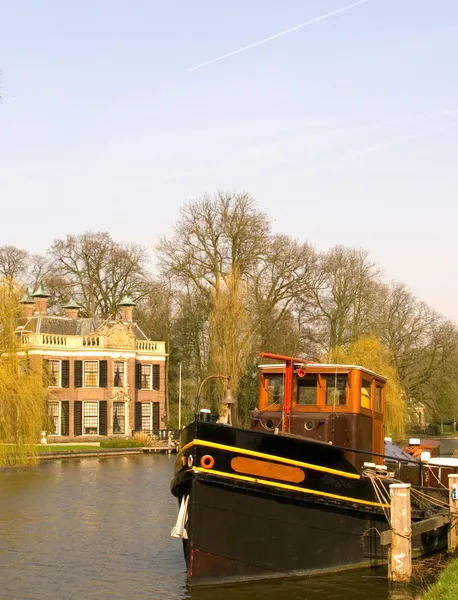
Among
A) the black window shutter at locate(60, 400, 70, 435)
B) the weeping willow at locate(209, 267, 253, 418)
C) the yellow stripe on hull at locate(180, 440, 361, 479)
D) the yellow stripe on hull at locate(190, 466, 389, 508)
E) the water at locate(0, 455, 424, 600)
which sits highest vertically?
the weeping willow at locate(209, 267, 253, 418)

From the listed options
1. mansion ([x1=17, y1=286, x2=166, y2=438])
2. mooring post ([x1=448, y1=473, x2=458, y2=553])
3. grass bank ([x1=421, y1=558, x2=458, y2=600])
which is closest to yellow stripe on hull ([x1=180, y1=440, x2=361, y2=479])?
grass bank ([x1=421, y1=558, x2=458, y2=600])

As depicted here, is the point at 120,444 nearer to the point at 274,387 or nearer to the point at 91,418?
the point at 91,418

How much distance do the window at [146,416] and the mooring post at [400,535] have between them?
48525mm

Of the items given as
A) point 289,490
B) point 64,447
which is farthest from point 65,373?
point 289,490

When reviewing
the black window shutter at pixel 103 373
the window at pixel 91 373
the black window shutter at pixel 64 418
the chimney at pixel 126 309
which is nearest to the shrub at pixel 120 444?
the black window shutter at pixel 64 418

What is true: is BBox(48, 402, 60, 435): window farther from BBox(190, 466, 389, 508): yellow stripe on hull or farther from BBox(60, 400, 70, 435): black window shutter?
BBox(190, 466, 389, 508): yellow stripe on hull

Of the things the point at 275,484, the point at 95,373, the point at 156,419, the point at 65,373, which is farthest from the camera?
the point at 156,419

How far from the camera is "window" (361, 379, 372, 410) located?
729 inches

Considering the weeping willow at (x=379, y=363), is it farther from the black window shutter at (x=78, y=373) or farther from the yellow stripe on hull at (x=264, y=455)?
the yellow stripe on hull at (x=264, y=455)

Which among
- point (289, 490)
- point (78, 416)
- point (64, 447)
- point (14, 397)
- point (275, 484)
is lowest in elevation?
point (64, 447)

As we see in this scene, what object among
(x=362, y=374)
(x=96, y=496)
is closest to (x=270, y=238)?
(x=96, y=496)

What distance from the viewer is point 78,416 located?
60.4 m

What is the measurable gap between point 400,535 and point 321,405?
3.31 metres

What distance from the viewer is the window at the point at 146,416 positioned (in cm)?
6362
